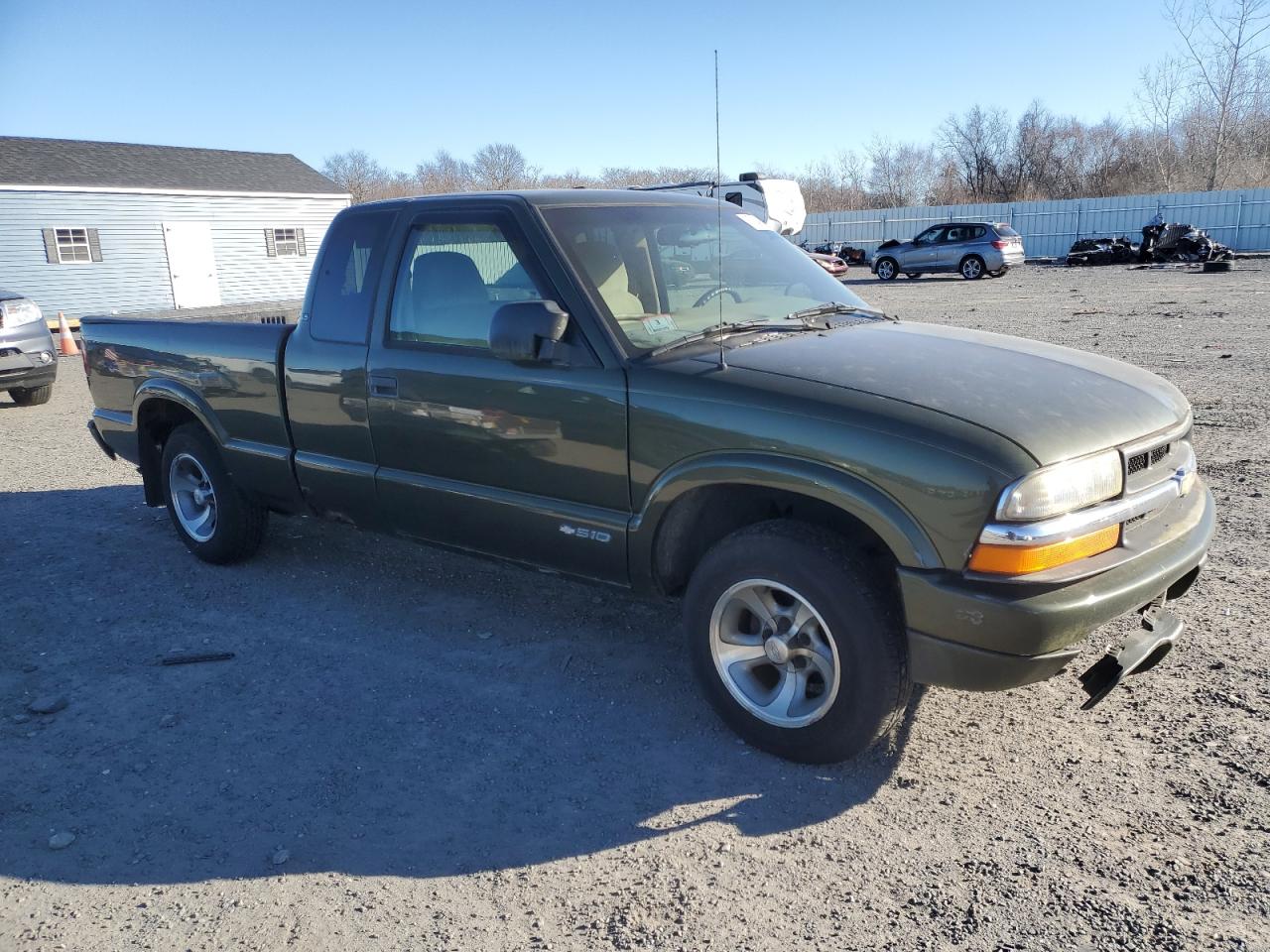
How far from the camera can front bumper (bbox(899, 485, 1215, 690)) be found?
278cm

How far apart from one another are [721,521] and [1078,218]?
4444cm

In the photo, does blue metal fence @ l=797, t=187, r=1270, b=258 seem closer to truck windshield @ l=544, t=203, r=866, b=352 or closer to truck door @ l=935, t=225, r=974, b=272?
truck door @ l=935, t=225, r=974, b=272

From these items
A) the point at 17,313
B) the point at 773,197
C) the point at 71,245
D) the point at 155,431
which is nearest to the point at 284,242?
the point at 71,245

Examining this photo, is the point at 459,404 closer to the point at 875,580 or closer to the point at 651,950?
the point at 875,580

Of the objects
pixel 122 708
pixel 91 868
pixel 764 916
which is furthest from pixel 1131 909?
pixel 122 708

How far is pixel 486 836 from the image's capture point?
3033 millimetres

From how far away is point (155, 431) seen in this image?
5.88 metres

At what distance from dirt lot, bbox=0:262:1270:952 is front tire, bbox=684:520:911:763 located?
19cm

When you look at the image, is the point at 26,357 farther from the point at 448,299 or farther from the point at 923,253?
the point at 923,253

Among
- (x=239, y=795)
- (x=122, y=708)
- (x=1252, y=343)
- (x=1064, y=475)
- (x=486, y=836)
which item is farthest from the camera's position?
(x=1252, y=343)

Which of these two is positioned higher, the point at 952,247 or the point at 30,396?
the point at 952,247

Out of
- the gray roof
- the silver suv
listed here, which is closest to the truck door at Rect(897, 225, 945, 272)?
the silver suv

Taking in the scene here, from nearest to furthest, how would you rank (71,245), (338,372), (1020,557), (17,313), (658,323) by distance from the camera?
(1020,557), (658,323), (338,372), (17,313), (71,245)

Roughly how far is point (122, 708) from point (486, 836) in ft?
6.27
